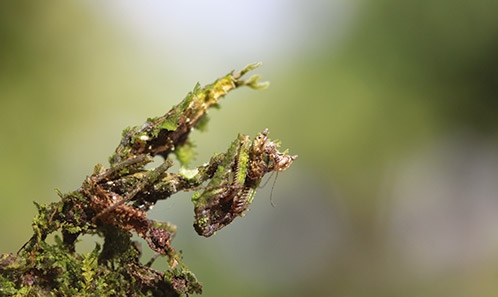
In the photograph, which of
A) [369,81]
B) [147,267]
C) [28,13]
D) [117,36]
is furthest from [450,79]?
[147,267]

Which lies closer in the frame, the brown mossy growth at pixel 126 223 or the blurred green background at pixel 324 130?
the brown mossy growth at pixel 126 223

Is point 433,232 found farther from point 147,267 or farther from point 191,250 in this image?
point 147,267

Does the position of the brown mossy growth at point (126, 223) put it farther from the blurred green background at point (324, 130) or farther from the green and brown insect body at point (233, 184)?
the blurred green background at point (324, 130)

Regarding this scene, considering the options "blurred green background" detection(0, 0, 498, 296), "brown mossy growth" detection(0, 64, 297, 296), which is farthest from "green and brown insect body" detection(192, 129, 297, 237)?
"blurred green background" detection(0, 0, 498, 296)

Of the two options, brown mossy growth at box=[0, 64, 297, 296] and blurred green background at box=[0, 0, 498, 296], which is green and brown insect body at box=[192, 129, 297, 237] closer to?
brown mossy growth at box=[0, 64, 297, 296]

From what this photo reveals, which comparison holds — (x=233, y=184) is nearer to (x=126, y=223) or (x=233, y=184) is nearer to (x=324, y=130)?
(x=126, y=223)

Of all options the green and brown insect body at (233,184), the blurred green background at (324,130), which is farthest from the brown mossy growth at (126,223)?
the blurred green background at (324,130)

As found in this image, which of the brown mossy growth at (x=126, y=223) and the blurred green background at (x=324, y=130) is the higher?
the blurred green background at (x=324, y=130)
